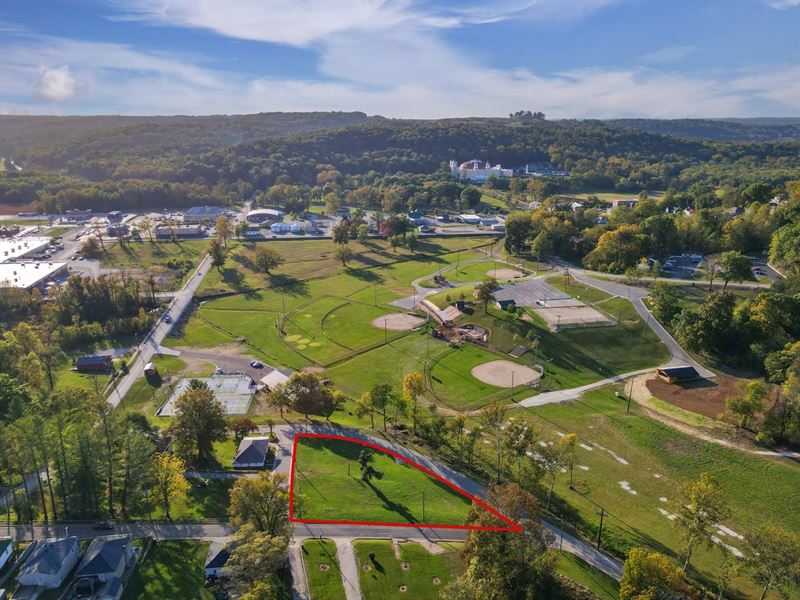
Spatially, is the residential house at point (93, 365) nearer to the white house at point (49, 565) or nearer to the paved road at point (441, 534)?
the paved road at point (441, 534)

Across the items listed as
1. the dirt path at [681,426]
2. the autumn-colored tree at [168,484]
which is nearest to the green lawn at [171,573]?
the autumn-colored tree at [168,484]

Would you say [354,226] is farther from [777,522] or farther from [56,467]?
[777,522]

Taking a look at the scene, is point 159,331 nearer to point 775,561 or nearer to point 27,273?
point 27,273

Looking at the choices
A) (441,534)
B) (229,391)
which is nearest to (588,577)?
(441,534)

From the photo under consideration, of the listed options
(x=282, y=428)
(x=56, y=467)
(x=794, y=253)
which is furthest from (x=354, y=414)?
(x=794, y=253)

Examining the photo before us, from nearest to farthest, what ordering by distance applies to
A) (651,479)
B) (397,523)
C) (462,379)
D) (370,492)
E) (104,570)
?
(104,570)
(397,523)
(370,492)
(651,479)
(462,379)

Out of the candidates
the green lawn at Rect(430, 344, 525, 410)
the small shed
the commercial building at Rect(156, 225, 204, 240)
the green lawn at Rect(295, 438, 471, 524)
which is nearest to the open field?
the commercial building at Rect(156, 225, 204, 240)

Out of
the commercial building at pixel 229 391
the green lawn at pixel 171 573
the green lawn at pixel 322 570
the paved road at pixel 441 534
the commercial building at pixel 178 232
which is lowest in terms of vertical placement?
the commercial building at pixel 229 391
